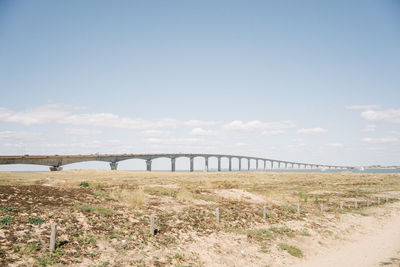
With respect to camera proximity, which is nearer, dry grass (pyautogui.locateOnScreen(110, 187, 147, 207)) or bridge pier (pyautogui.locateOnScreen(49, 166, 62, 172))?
dry grass (pyautogui.locateOnScreen(110, 187, 147, 207))

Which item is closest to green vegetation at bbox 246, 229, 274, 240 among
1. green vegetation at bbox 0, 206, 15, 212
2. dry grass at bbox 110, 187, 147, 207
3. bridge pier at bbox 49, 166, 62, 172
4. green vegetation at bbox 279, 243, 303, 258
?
green vegetation at bbox 279, 243, 303, 258

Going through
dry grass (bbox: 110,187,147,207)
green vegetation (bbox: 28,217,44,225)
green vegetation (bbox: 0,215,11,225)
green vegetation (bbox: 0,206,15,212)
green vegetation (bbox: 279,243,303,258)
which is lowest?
green vegetation (bbox: 279,243,303,258)

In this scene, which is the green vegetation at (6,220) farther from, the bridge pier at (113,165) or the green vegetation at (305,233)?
the bridge pier at (113,165)

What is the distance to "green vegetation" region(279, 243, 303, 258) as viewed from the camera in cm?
1680

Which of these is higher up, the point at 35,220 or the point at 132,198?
the point at 35,220

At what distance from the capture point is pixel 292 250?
17141mm

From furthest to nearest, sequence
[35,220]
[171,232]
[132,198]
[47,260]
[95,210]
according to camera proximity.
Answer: [132,198] < [95,210] < [171,232] < [35,220] < [47,260]

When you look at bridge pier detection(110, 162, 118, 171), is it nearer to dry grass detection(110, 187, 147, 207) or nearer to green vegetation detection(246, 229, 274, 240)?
dry grass detection(110, 187, 147, 207)

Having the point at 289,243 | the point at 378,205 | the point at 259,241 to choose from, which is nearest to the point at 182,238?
the point at 259,241

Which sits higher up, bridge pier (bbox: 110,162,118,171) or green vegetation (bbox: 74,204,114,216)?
green vegetation (bbox: 74,204,114,216)

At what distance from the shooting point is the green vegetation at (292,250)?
16797 mm

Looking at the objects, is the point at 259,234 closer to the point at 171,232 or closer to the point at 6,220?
the point at 171,232

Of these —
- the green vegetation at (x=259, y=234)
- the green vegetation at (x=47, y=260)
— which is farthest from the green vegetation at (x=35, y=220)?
the green vegetation at (x=259, y=234)

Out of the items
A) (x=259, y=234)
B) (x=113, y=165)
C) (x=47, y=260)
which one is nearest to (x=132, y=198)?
(x=259, y=234)
